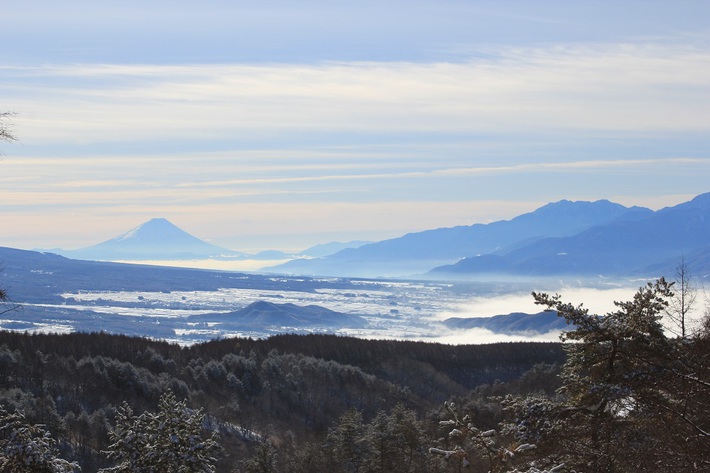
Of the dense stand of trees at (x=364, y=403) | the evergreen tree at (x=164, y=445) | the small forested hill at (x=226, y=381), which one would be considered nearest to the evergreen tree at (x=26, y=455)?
the dense stand of trees at (x=364, y=403)

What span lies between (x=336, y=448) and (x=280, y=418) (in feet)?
206

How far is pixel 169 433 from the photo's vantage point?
56.1ft

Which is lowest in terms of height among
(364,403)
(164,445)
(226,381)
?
(364,403)

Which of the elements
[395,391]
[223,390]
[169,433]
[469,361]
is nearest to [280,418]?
[223,390]

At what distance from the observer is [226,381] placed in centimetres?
11588

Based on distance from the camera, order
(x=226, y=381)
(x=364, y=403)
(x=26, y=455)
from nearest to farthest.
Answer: (x=26, y=455) < (x=226, y=381) < (x=364, y=403)

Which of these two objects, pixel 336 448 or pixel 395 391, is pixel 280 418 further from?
pixel 336 448

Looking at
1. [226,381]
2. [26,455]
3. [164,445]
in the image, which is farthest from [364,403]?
[26,455]

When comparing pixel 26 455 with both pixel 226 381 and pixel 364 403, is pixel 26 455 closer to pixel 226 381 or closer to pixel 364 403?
pixel 226 381

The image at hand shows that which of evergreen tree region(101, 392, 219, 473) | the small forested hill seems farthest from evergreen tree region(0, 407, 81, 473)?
the small forested hill

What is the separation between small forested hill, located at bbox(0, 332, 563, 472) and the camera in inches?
3187

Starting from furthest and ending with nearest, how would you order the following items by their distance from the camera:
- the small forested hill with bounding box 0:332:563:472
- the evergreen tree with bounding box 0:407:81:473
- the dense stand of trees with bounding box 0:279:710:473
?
the small forested hill with bounding box 0:332:563:472, the dense stand of trees with bounding box 0:279:710:473, the evergreen tree with bounding box 0:407:81:473

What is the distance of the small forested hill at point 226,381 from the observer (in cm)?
8094

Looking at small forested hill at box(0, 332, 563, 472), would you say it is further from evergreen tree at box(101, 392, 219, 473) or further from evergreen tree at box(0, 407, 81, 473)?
evergreen tree at box(0, 407, 81, 473)
